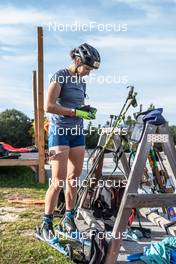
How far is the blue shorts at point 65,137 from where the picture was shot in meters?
4.28

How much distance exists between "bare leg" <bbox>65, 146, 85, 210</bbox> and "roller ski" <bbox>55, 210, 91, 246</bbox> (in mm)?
151

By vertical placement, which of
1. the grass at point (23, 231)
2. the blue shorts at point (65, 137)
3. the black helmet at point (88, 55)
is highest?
the black helmet at point (88, 55)

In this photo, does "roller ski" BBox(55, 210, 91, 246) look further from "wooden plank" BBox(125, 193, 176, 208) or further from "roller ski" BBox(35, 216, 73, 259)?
"wooden plank" BBox(125, 193, 176, 208)

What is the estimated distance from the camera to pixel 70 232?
14.1ft

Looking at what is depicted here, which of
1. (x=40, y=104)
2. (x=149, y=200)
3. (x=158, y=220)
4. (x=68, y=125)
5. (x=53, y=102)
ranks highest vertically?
(x=40, y=104)

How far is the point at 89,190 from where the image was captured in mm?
4980

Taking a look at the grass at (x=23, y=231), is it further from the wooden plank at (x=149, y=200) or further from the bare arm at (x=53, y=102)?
the bare arm at (x=53, y=102)

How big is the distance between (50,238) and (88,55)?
70.2 inches

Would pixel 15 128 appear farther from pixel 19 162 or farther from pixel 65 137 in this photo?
pixel 65 137

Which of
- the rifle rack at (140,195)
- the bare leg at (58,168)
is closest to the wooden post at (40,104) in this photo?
the bare leg at (58,168)

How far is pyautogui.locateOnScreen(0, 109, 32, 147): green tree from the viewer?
1647cm

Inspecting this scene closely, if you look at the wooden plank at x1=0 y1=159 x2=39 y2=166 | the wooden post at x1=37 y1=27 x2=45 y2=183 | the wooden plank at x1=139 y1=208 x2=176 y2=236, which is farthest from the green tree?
the wooden plank at x1=139 y1=208 x2=176 y2=236

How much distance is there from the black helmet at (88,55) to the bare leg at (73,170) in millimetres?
845

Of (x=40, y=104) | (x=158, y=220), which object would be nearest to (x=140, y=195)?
(x=158, y=220)
